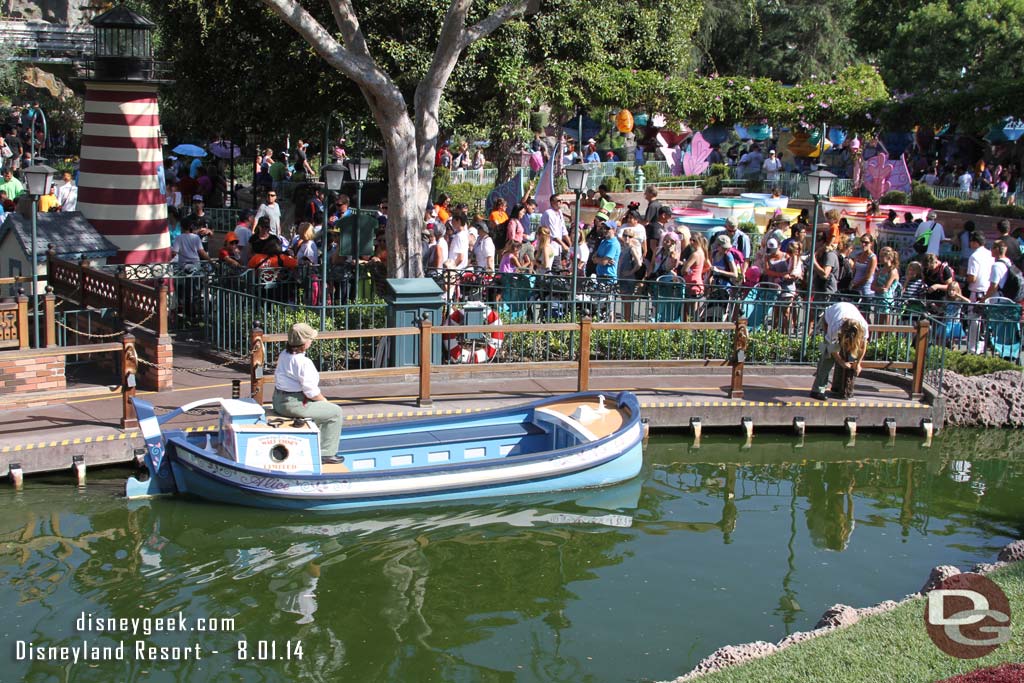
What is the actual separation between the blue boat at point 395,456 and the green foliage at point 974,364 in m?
5.63

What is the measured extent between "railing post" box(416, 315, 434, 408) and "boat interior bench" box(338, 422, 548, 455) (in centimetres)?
103

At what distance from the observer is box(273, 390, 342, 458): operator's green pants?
1126cm

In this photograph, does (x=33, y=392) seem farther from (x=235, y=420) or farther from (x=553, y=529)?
(x=553, y=529)

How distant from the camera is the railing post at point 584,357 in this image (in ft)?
45.5

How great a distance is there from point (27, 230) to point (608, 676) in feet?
36.9

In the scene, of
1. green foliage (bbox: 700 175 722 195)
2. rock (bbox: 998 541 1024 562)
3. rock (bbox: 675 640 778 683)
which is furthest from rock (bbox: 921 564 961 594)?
green foliage (bbox: 700 175 722 195)

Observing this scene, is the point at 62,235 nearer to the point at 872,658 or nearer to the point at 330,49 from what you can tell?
the point at 330,49

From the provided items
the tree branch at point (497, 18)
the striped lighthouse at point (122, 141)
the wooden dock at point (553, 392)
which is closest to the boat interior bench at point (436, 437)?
the wooden dock at point (553, 392)

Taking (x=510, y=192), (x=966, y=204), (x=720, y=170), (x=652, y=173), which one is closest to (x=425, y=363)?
(x=510, y=192)

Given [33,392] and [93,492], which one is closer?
[93,492]

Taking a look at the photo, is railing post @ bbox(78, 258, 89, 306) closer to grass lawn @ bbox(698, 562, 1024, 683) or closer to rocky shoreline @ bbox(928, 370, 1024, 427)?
grass lawn @ bbox(698, 562, 1024, 683)

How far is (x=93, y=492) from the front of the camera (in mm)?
11664

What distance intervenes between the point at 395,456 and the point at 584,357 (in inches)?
122

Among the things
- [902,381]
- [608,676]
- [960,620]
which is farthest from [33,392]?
[902,381]
